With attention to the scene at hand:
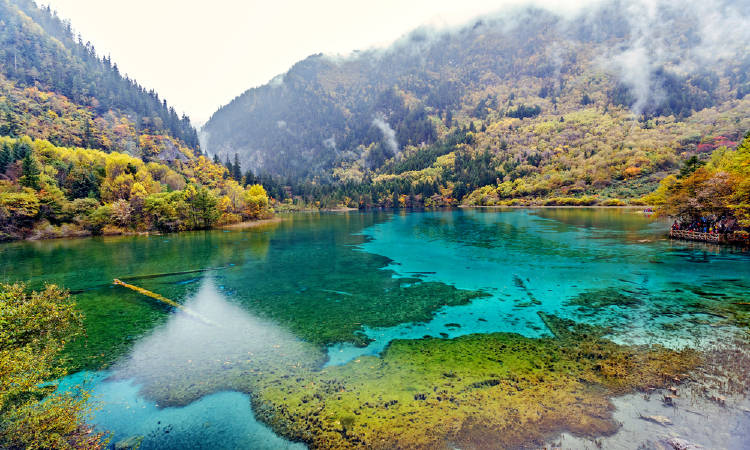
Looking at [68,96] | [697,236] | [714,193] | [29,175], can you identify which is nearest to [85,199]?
[29,175]

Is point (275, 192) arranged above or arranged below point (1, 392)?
above

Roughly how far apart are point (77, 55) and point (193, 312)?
22407cm

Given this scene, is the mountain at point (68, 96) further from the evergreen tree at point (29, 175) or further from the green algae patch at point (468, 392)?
the green algae patch at point (468, 392)

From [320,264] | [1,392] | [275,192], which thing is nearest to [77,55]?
[275,192]

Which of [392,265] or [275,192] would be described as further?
[275,192]

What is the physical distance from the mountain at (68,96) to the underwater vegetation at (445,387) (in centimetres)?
12631

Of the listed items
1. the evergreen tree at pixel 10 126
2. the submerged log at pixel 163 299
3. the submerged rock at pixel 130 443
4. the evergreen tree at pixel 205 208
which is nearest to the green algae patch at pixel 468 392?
the submerged rock at pixel 130 443

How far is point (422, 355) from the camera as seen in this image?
42.3ft

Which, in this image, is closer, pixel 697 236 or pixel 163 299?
pixel 163 299

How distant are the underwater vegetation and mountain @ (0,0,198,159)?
126 meters

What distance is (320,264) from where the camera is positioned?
32.9 m

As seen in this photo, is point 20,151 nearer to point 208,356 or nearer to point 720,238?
point 208,356

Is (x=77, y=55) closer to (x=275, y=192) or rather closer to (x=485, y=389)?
(x=275, y=192)

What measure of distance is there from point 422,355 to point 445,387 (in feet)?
8.65
